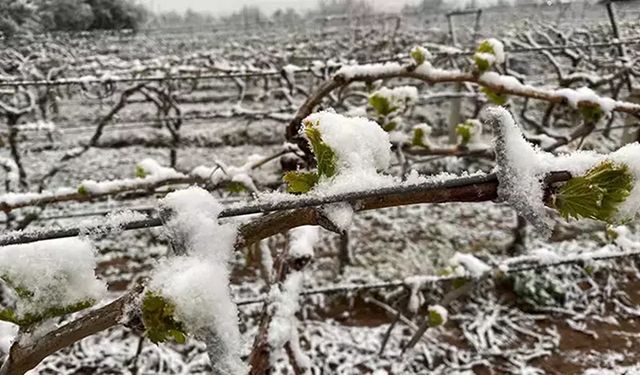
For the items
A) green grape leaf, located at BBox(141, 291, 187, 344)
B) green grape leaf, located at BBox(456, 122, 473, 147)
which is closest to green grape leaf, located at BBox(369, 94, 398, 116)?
green grape leaf, located at BBox(456, 122, 473, 147)

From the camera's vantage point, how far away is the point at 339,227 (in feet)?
1.55

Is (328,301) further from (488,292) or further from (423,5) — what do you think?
(423,5)

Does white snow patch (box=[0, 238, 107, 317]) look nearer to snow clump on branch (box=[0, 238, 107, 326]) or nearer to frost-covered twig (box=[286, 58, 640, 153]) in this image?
snow clump on branch (box=[0, 238, 107, 326])

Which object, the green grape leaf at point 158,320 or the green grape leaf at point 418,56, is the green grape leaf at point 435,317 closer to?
the green grape leaf at point 418,56

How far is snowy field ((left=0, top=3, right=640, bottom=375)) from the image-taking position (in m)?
0.48

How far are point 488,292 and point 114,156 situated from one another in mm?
6050

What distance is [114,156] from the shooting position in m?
8.05

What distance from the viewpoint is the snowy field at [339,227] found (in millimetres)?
476

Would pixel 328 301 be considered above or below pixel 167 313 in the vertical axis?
below

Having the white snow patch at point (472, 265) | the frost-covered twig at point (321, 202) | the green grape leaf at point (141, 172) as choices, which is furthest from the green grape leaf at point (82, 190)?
the white snow patch at point (472, 265)

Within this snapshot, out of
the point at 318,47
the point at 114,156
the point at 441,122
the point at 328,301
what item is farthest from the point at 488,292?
the point at 318,47

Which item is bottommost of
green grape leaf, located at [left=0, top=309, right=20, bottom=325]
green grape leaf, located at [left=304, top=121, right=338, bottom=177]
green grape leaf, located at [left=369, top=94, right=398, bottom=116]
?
green grape leaf, located at [left=0, top=309, right=20, bottom=325]

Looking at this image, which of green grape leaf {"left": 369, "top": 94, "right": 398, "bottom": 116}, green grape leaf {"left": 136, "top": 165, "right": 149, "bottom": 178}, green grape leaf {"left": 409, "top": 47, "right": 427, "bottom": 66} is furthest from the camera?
green grape leaf {"left": 136, "top": 165, "right": 149, "bottom": 178}

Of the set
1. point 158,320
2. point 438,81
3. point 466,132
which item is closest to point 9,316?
point 158,320
